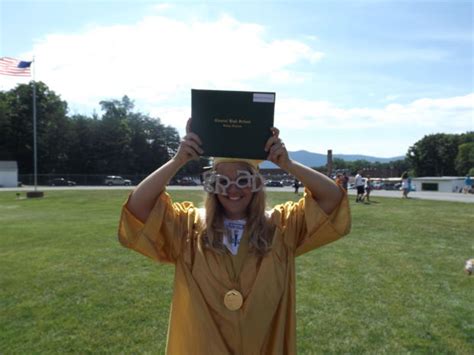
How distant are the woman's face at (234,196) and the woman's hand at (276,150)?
0.18 m

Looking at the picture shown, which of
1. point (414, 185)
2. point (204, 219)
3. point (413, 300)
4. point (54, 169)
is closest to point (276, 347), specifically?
point (204, 219)

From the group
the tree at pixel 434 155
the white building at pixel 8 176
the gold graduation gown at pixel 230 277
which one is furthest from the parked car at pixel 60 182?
the tree at pixel 434 155

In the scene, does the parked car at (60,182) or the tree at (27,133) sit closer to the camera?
the parked car at (60,182)

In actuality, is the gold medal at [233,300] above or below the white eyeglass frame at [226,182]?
below

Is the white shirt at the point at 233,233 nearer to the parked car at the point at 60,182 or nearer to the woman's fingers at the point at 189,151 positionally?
the woman's fingers at the point at 189,151

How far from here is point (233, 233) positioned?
2.59 m

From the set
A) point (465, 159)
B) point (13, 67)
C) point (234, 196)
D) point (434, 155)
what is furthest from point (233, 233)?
point (434, 155)

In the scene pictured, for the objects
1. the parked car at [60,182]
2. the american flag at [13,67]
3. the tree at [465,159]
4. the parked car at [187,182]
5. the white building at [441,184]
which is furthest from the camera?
the tree at [465,159]

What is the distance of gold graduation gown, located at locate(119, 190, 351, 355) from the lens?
243 centimetres

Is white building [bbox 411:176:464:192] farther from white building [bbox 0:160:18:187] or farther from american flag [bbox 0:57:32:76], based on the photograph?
white building [bbox 0:160:18:187]

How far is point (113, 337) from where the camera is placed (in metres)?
5.18

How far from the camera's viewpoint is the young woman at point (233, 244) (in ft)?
7.98

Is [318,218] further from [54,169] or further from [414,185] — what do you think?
[54,169]

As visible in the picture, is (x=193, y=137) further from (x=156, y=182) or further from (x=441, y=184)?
(x=441, y=184)
